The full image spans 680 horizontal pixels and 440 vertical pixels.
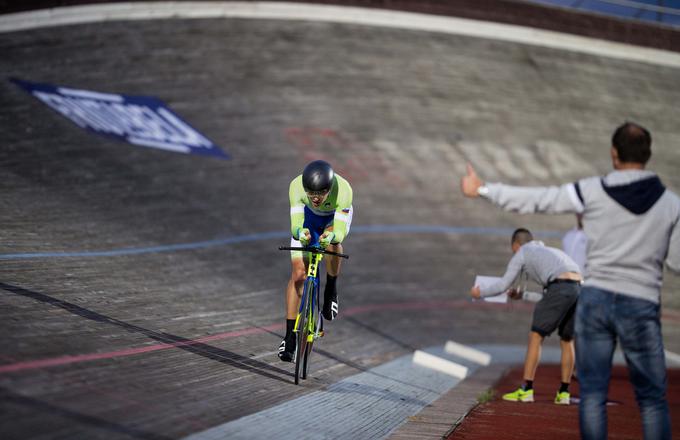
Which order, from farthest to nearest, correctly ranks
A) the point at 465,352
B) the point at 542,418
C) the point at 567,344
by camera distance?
the point at 465,352 < the point at 567,344 < the point at 542,418

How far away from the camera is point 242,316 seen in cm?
920

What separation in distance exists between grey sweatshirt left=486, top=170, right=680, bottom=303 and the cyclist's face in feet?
8.32

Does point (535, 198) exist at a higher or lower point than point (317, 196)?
higher

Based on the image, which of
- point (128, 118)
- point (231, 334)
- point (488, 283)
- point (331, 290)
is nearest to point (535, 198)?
point (331, 290)

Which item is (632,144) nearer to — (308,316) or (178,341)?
(308,316)

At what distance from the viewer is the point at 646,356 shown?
3.98 m

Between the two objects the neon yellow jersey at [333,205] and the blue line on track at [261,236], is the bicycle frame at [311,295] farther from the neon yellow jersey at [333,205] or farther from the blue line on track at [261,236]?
the blue line on track at [261,236]

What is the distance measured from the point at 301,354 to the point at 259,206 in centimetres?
889

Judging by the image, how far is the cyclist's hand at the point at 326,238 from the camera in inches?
255

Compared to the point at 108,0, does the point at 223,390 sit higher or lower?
lower

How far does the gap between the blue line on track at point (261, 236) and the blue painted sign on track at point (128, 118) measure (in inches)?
140

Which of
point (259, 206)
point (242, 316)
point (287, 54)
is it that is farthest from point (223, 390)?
point (287, 54)

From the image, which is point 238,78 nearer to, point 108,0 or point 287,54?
point 287,54

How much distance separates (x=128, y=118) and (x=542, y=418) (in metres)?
13.4
